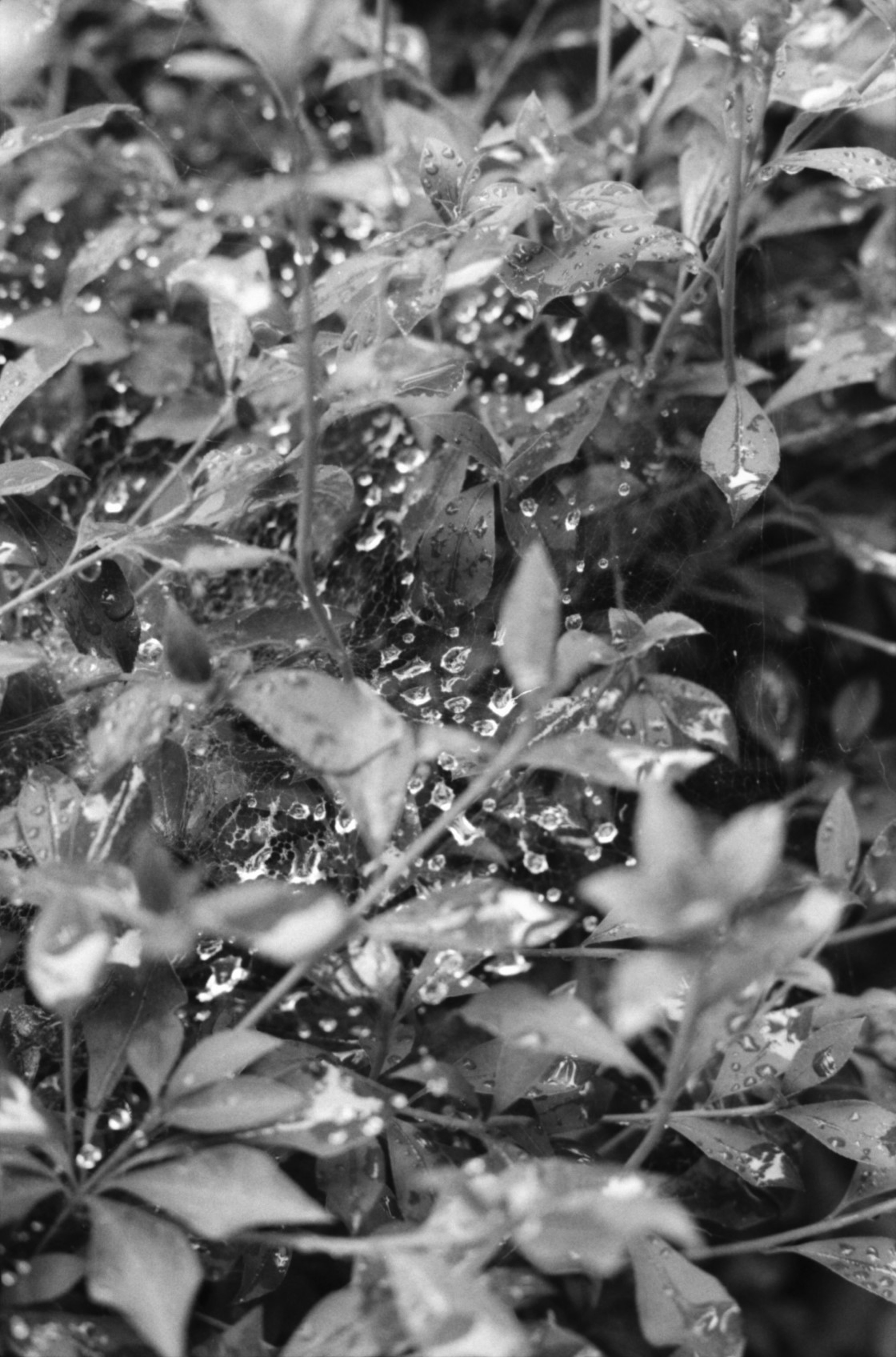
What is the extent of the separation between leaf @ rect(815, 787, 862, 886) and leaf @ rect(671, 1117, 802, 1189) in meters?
0.17

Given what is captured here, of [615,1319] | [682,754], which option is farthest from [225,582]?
[615,1319]

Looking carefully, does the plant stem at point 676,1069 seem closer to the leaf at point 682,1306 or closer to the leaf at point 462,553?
the leaf at point 682,1306

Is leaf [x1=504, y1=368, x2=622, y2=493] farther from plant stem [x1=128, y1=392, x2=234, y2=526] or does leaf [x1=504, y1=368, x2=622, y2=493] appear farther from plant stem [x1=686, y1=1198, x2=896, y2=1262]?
plant stem [x1=686, y1=1198, x2=896, y2=1262]

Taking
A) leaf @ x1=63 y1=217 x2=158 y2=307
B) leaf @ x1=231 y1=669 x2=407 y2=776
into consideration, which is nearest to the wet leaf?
leaf @ x1=231 y1=669 x2=407 y2=776

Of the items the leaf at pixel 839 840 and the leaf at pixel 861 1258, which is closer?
the leaf at pixel 861 1258

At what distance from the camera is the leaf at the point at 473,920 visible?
0.45m

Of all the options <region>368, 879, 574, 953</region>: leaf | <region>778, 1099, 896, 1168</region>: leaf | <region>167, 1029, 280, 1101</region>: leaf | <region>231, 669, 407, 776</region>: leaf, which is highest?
<region>231, 669, 407, 776</region>: leaf

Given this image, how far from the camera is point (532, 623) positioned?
0.45 meters

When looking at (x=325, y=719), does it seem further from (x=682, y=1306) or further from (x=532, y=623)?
(x=682, y=1306)

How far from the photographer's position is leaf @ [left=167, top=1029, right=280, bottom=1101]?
48cm

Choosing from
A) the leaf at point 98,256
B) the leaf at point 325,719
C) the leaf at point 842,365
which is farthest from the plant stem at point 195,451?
the leaf at point 842,365

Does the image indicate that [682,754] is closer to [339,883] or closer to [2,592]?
[339,883]

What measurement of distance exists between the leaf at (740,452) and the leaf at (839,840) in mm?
188

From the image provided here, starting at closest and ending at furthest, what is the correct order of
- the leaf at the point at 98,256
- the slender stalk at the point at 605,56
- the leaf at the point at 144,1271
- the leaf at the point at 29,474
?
the leaf at the point at 144,1271
the leaf at the point at 29,474
the leaf at the point at 98,256
the slender stalk at the point at 605,56
